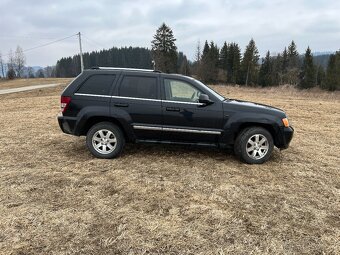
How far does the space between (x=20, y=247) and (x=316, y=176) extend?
15.8ft

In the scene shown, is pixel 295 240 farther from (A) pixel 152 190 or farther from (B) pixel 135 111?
(B) pixel 135 111

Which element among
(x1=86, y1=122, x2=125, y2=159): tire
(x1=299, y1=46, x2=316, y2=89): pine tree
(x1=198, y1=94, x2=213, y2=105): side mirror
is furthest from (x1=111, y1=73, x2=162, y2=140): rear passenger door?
(x1=299, y1=46, x2=316, y2=89): pine tree

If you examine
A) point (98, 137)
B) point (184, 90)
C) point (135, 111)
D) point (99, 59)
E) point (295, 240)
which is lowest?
point (295, 240)

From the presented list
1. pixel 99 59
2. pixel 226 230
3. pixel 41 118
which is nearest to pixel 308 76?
pixel 41 118

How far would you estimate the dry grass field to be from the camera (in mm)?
3389

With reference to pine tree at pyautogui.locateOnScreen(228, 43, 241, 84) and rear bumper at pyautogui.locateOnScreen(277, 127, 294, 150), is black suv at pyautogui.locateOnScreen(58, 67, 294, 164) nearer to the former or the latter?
rear bumper at pyautogui.locateOnScreen(277, 127, 294, 150)

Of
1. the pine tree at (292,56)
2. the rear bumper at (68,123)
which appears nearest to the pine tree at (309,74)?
the pine tree at (292,56)

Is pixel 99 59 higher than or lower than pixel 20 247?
higher

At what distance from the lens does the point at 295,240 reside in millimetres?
3490

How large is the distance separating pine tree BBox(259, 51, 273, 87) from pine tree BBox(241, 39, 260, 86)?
1.60 m

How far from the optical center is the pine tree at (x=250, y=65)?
7275cm

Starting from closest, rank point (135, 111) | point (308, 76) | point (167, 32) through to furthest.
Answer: point (135, 111)
point (167, 32)
point (308, 76)

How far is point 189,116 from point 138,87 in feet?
3.86

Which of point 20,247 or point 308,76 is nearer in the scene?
point 20,247
